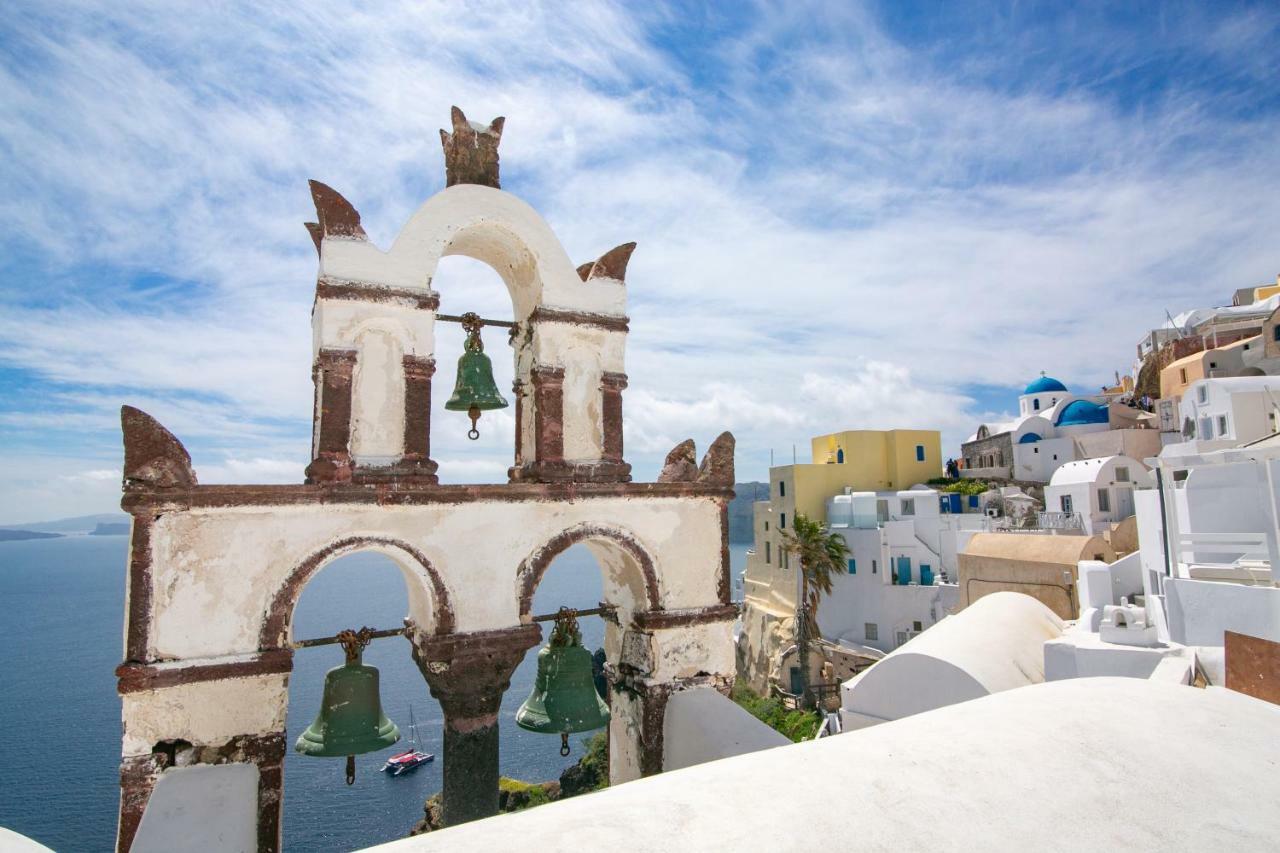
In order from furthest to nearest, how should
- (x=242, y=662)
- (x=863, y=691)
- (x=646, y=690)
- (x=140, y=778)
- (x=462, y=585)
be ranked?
(x=863, y=691) → (x=646, y=690) → (x=462, y=585) → (x=242, y=662) → (x=140, y=778)

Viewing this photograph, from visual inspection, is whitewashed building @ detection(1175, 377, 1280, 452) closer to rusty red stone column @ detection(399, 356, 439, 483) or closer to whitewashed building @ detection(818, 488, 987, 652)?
whitewashed building @ detection(818, 488, 987, 652)

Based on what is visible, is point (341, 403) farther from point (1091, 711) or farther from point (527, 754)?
point (527, 754)

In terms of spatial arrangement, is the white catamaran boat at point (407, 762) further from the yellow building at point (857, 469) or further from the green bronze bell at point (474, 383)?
the green bronze bell at point (474, 383)

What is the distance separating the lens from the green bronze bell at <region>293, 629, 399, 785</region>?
20.5 feet

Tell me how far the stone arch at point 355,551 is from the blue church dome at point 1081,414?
53.0 m

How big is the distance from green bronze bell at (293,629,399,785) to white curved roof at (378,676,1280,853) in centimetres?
340

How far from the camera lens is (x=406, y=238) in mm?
7234

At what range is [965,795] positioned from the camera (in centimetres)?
380

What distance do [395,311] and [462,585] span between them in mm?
2747

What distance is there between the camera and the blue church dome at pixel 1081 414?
49.2 m

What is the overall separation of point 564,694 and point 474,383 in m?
3.38

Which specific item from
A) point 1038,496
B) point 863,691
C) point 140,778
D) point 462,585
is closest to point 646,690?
point 462,585

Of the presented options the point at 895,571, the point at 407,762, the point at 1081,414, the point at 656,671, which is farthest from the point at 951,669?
the point at 1081,414

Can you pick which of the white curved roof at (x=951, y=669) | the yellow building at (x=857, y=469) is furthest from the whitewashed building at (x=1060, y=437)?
the white curved roof at (x=951, y=669)
